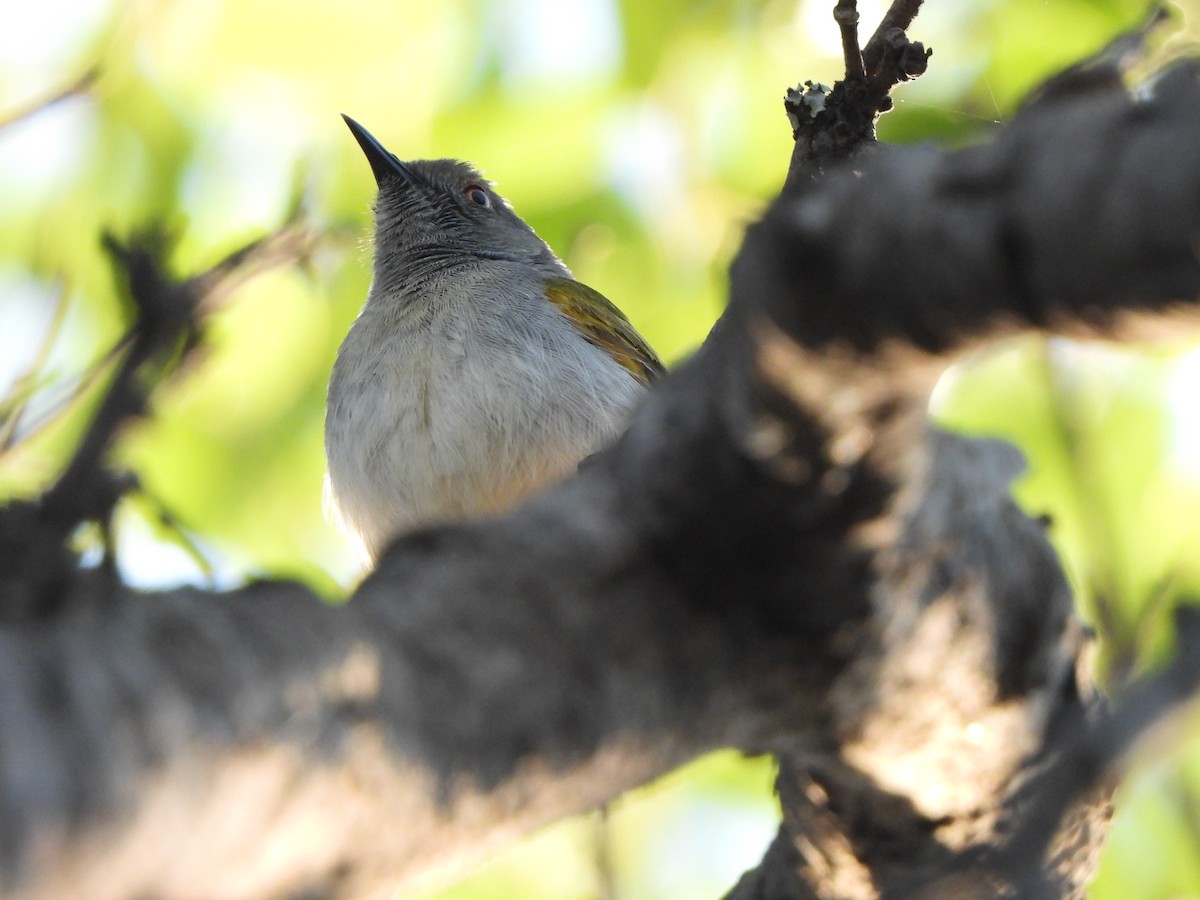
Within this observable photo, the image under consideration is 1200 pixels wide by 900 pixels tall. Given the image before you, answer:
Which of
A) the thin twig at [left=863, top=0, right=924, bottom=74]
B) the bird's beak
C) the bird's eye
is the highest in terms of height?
the bird's eye

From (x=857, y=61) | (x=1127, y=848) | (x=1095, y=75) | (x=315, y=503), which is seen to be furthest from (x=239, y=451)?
(x=1095, y=75)

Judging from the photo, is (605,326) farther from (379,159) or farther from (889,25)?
(889,25)

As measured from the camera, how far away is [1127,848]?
4375mm

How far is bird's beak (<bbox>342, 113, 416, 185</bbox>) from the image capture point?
4984mm

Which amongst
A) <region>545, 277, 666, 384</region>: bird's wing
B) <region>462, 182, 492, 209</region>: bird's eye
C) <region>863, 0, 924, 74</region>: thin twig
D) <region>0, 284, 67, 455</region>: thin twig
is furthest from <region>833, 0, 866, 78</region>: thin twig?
<region>462, 182, 492, 209</region>: bird's eye

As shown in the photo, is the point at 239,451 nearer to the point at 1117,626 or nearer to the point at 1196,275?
the point at 1117,626

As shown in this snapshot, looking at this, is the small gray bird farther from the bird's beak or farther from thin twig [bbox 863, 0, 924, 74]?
thin twig [bbox 863, 0, 924, 74]

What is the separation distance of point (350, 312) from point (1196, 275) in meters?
4.75

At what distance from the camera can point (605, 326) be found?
17.2ft

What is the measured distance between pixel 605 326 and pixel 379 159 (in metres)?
1.23

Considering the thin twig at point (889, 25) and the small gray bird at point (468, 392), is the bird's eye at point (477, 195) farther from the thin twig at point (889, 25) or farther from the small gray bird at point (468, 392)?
the thin twig at point (889, 25)

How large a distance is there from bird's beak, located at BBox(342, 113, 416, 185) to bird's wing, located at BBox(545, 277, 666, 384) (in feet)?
2.93

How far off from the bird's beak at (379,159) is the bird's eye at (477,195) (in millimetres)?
307

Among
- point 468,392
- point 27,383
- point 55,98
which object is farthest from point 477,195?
point 27,383
